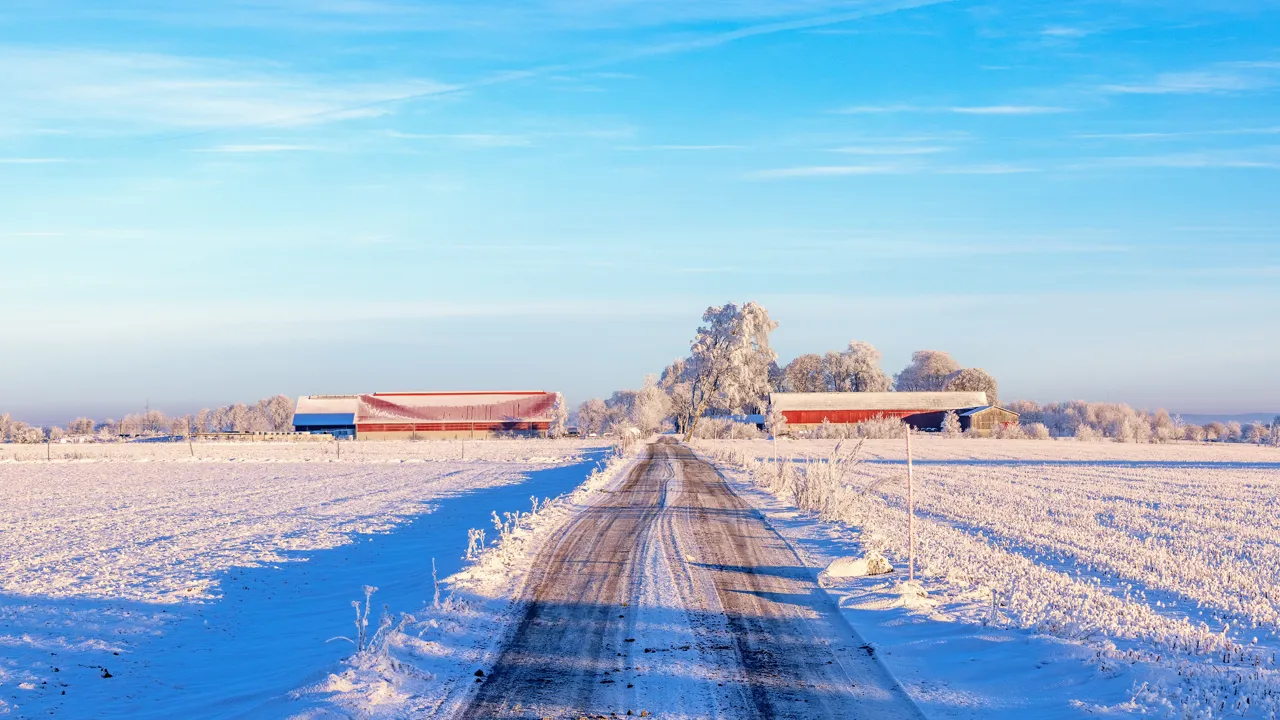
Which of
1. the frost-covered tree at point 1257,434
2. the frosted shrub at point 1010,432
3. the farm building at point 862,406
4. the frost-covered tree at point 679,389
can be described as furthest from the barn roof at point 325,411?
the frost-covered tree at point 1257,434

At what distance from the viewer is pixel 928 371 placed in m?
150

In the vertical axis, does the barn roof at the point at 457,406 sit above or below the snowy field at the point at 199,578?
above

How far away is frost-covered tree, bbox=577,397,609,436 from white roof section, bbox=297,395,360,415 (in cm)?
3219

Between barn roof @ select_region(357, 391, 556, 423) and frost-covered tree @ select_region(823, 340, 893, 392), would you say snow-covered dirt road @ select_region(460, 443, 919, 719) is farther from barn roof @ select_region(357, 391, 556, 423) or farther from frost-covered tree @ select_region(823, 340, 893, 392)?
frost-covered tree @ select_region(823, 340, 893, 392)

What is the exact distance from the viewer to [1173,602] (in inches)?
474

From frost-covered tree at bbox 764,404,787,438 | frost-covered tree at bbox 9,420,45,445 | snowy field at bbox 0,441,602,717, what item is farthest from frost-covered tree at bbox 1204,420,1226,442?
frost-covered tree at bbox 9,420,45,445

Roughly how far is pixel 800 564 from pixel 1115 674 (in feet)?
21.1

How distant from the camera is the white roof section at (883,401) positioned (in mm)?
101750

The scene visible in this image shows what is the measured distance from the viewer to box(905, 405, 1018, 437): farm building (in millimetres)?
94500

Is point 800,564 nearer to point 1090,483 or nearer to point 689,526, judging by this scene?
point 689,526

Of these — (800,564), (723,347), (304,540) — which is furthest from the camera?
(723,347)

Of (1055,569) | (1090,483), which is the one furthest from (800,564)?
(1090,483)

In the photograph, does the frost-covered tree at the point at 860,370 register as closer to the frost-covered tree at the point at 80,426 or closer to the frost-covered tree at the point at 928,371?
the frost-covered tree at the point at 928,371

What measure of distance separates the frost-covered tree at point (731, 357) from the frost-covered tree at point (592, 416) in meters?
40.7
